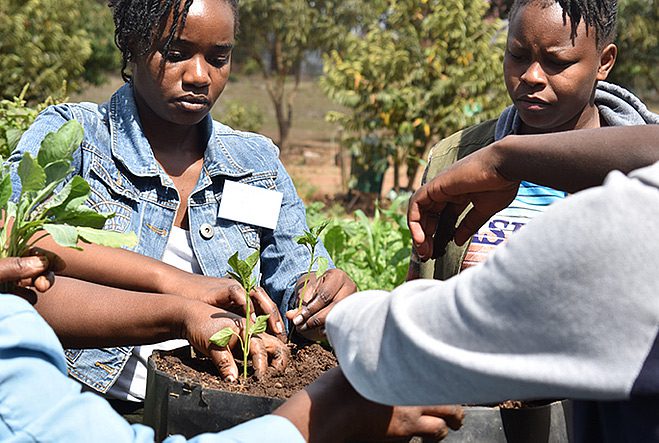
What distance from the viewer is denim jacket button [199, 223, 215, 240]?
2.11m

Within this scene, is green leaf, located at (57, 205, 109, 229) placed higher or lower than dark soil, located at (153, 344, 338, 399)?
higher

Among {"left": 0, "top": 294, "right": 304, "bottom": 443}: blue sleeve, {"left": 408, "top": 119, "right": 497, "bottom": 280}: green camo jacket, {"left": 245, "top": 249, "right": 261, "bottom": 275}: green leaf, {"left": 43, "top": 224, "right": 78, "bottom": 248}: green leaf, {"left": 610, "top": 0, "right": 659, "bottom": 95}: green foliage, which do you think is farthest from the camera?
{"left": 610, "top": 0, "right": 659, "bottom": 95}: green foliage

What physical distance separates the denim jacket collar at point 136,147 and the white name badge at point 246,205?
50 millimetres

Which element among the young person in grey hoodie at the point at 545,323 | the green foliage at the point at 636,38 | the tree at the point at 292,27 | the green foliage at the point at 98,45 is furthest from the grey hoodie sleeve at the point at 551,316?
the green foliage at the point at 98,45

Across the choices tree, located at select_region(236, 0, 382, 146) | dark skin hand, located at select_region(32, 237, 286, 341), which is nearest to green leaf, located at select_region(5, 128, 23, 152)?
dark skin hand, located at select_region(32, 237, 286, 341)

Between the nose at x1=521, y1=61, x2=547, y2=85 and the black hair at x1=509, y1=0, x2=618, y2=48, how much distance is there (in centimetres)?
13

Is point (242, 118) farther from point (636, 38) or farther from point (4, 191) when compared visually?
point (4, 191)

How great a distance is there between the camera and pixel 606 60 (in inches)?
98.7

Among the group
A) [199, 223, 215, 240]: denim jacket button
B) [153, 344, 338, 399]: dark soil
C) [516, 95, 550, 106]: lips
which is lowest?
[153, 344, 338, 399]: dark soil

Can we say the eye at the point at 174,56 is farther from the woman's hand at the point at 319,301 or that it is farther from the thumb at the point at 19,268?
the thumb at the point at 19,268

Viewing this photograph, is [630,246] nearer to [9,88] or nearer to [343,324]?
[343,324]

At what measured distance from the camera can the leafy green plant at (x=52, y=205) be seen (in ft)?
4.61

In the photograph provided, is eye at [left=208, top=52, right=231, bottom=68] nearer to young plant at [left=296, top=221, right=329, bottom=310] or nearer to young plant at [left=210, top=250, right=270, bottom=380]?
young plant at [left=296, top=221, right=329, bottom=310]

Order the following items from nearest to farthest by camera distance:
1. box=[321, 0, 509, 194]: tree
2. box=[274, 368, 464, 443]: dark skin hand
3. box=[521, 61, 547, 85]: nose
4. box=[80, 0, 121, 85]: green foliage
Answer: box=[274, 368, 464, 443]: dark skin hand < box=[521, 61, 547, 85]: nose < box=[321, 0, 509, 194]: tree < box=[80, 0, 121, 85]: green foliage
